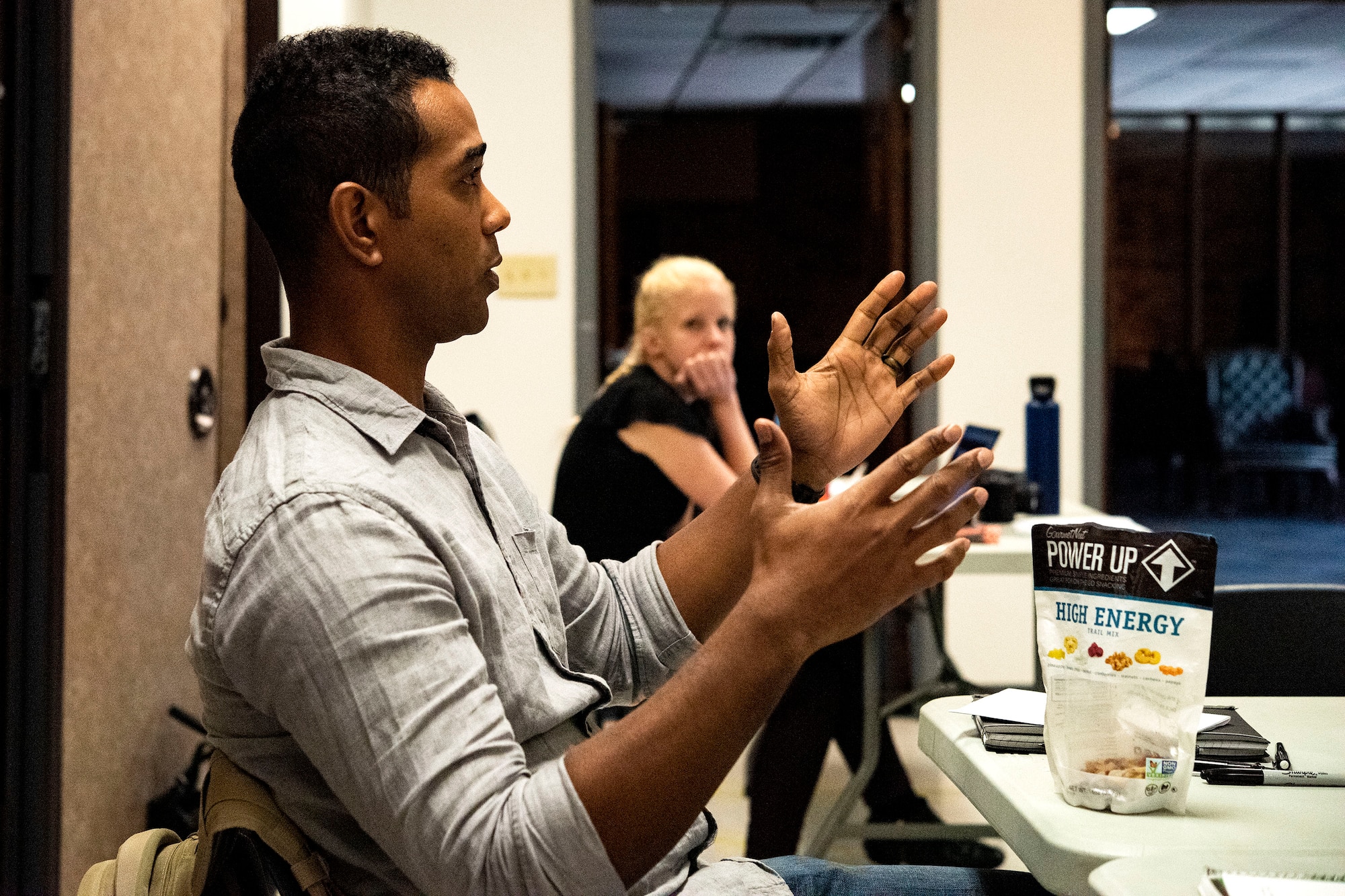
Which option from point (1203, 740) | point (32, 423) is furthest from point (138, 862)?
point (32, 423)

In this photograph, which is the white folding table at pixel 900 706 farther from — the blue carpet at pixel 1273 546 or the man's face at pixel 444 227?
the blue carpet at pixel 1273 546

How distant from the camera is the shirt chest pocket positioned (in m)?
0.99

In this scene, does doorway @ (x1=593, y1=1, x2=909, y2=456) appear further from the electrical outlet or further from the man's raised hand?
the man's raised hand

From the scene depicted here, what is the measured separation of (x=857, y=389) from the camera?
1104 millimetres

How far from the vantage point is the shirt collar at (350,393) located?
93cm

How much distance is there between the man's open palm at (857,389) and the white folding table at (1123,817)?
27cm

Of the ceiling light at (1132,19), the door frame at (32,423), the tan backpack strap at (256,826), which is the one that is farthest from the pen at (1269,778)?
the ceiling light at (1132,19)

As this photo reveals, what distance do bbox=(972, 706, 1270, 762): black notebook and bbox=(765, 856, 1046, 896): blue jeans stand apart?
11 centimetres

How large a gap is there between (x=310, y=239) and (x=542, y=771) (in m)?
0.46

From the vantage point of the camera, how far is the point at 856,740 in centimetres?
260

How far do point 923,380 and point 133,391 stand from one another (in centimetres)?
169

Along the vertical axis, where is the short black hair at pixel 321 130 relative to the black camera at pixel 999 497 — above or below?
above

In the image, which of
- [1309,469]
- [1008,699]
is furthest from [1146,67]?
[1008,699]

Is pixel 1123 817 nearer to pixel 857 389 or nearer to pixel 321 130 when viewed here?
pixel 857 389
